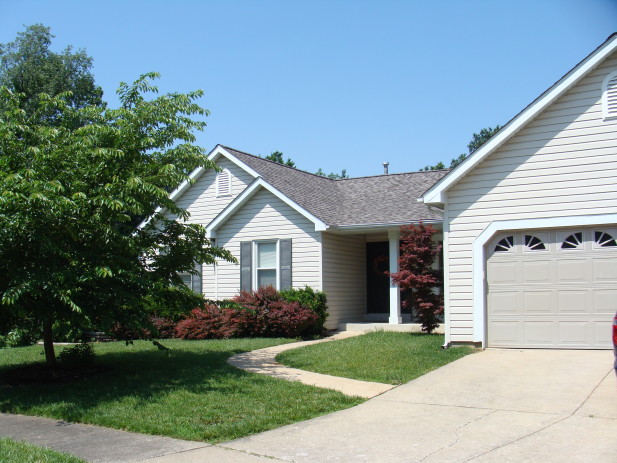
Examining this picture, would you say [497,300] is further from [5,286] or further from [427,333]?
[5,286]

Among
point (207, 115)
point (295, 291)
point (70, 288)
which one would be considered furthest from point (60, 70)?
point (70, 288)

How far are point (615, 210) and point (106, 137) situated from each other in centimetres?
923

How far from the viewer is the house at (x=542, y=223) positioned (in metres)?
11.9

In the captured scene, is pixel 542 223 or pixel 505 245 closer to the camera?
pixel 542 223

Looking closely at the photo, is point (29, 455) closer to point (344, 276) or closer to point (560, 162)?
point (560, 162)

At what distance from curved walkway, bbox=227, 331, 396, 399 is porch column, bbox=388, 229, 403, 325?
429 centimetres

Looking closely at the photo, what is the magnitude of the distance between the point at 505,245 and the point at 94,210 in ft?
25.8

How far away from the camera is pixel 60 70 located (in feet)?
102

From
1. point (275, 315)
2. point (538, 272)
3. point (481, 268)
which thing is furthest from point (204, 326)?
point (538, 272)

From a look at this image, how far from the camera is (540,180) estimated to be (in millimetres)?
12383

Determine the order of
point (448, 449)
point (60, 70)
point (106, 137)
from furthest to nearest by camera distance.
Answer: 1. point (60, 70)
2. point (106, 137)
3. point (448, 449)

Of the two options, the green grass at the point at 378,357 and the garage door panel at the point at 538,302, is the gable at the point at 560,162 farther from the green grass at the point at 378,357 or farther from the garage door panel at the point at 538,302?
A: the green grass at the point at 378,357

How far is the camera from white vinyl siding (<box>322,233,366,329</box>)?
1830 cm

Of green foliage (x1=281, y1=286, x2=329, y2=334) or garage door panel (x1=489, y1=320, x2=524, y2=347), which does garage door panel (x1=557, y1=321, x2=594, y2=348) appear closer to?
garage door panel (x1=489, y1=320, x2=524, y2=347)
